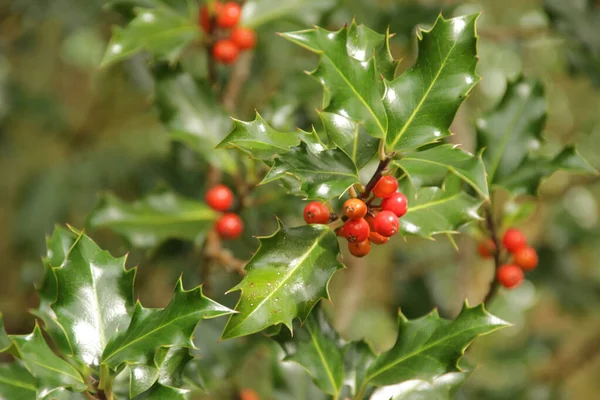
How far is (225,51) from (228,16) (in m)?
0.06

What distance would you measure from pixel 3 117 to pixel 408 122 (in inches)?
85.8

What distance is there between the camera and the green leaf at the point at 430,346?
77 cm

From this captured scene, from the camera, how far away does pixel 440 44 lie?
2.36 ft

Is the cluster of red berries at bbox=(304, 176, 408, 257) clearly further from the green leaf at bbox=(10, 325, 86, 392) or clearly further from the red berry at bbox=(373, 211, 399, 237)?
the green leaf at bbox=(10, 325, 86, 392)

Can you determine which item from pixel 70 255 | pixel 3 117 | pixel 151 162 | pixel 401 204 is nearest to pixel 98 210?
pixel 70 255

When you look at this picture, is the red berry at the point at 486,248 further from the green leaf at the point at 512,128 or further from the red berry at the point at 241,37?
the red berry at the point at 241,37

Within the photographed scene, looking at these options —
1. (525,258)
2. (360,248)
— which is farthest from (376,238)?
(525,258)

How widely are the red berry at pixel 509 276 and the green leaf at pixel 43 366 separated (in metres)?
0.64

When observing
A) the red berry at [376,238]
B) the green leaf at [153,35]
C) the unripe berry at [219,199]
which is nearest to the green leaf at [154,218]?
the unripe berry at [219,199]

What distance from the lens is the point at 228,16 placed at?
3.76 feet

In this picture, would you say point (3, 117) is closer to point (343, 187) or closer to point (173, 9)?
point (173, 9)

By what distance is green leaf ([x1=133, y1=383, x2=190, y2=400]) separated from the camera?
0.72 m

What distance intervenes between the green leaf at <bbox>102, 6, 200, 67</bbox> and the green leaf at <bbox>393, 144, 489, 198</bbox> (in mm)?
568

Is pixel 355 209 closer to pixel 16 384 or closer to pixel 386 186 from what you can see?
pixel 386 186
